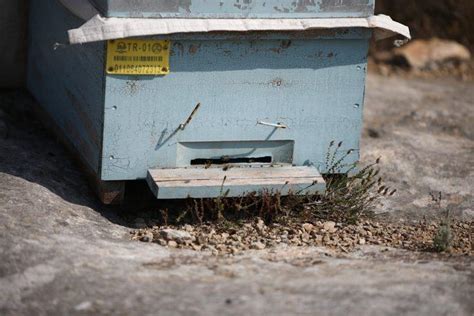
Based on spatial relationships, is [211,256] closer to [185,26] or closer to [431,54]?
[185,26]

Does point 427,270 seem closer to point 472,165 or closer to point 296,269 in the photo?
point 296,269

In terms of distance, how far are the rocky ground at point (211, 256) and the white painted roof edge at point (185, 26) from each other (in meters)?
1.00

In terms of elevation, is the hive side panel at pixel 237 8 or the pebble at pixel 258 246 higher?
the hive side panel at pixel 237 8

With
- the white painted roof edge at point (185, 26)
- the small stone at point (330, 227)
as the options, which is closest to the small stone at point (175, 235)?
the small stone at point (330, 227)

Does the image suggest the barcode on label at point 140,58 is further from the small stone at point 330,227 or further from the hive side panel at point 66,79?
the small stone at point 330,227

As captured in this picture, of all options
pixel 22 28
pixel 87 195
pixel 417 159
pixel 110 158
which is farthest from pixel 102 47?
pixel 417 159

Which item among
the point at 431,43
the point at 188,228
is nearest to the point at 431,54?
the point at 431,43

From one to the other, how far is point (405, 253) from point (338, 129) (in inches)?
34.9

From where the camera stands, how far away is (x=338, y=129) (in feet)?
19.3

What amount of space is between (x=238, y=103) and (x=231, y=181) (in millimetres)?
433

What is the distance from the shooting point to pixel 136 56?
5383 millimetres

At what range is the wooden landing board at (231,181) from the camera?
548 centimetres

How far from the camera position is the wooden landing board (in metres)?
5.48

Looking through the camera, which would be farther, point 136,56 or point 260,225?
point 260,225
